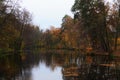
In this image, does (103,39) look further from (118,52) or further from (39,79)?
(39,79)

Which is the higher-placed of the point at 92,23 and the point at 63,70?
the point at 92,23

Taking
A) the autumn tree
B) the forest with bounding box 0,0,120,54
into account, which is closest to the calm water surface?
the forest with bounding box 0,0,120,54

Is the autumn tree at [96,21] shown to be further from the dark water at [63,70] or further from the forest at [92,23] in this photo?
the dark water at [63,70]

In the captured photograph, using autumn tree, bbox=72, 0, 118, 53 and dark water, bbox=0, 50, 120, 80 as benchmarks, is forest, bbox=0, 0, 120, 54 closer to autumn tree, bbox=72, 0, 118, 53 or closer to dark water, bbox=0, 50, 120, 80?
autumn tree, bbox=72, 0, 118, 53

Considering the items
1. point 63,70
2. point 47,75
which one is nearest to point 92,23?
point 63,70

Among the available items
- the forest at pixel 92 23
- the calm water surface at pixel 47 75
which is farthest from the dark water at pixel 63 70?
the forest at pixel 92 23

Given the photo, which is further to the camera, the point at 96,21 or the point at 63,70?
the point at 96,21

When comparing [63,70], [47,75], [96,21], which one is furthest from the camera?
[96,21]

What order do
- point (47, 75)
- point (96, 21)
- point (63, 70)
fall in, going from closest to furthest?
point (47, 75)
point (63, 70)
point (96, 21)

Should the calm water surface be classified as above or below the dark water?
below

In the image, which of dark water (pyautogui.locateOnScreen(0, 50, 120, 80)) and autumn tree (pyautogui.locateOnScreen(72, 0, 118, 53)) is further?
autumn tree (pyautogui.locateOnScreen(72, 0, 118, 53))

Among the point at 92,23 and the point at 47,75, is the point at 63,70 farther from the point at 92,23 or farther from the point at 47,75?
the point at 92,23

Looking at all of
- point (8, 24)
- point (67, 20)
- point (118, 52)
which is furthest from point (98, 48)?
point (67, 20)

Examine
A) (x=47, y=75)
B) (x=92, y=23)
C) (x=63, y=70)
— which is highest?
(x=92, y=23)
